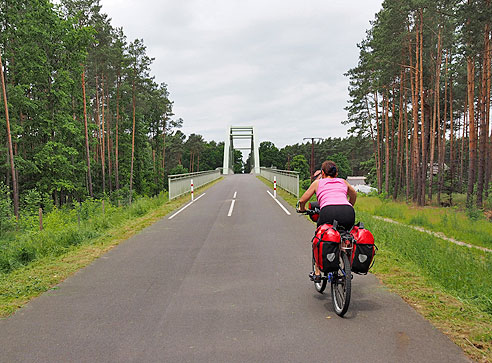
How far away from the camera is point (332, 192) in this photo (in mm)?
4016

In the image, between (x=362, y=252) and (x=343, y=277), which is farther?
(x=343, y=277)

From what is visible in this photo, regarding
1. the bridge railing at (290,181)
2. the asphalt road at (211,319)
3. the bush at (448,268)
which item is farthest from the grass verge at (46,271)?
the bridge railing at (290,181)

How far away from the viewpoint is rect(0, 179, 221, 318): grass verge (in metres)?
4.53

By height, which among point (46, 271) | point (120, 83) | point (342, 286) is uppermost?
point (120, 83)

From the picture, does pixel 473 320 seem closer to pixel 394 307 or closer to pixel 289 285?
pixel 394 307

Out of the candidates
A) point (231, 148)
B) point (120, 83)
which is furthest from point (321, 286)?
point (231, 148)

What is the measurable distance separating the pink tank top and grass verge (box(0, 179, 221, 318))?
385cm

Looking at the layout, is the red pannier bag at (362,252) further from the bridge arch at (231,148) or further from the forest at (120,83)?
the bridge arch at (231,148)

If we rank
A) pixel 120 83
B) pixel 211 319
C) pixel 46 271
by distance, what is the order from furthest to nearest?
pixel 120 83
pixel 46 271
pixel 211 319

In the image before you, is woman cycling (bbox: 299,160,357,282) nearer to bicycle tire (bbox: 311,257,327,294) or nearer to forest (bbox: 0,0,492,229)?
bicycle tire (bbox: 311,257,327,294)

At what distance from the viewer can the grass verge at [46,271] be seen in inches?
178

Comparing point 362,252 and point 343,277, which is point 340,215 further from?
point 343,277

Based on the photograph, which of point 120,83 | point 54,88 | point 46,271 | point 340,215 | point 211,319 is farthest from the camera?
point 120,83

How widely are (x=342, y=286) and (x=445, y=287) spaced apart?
73.8 inches
